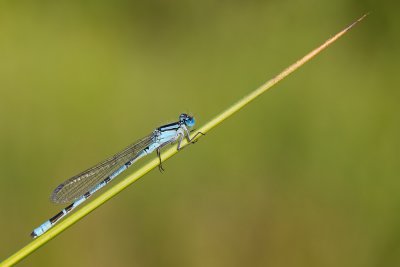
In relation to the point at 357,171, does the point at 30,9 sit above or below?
above

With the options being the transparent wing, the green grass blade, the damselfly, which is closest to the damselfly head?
the damselfly

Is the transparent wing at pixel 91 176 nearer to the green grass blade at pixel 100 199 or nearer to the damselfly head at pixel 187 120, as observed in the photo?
→ the damselfly head at pixel 187 120

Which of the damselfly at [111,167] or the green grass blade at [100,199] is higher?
the damselfly at [111,167]

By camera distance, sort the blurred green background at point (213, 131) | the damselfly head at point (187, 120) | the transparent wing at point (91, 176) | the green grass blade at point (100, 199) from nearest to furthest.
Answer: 1. the green grass blade at point (100, 199)
2. the transparent wing at point (91, 176)
3. the damselfly head at point (187, 120)
4. the blurred green background at point (213, 131)

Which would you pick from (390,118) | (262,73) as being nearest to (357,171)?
(390,118)

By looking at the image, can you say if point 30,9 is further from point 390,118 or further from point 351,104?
point 390,118

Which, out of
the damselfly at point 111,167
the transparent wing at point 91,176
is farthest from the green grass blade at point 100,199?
the transparent wing at point 91,176
